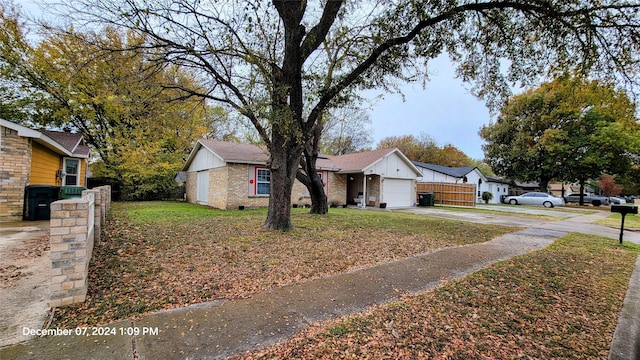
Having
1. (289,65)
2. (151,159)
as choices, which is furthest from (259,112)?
(151,159)

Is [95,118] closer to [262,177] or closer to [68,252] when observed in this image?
[262,177]

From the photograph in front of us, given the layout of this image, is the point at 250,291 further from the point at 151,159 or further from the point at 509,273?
the point at 151,159

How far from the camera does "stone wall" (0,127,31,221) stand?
8.34 meters

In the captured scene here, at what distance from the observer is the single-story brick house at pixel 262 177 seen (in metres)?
14.2

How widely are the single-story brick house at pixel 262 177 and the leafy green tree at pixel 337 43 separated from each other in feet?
16.0

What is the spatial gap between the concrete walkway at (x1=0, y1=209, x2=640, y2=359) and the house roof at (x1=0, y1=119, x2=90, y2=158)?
9.36 meters

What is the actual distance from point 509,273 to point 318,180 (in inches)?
323

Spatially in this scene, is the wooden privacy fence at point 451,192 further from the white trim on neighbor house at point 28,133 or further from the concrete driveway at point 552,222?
the white trim on neighbor house at point 28,133

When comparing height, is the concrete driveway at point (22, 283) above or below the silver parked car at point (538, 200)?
below

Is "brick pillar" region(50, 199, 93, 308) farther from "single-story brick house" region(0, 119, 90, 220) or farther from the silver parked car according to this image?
the silver parked car

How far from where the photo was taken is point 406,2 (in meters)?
7.09

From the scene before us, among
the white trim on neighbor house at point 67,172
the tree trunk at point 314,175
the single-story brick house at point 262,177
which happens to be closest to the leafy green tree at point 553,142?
the single-story brick house at point 262,177

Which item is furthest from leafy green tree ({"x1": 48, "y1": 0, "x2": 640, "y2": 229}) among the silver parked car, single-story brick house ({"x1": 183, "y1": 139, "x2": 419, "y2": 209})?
the silver parked car

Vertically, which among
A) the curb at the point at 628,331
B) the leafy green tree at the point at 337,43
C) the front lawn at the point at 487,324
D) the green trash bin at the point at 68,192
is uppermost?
the leafy green tree at the point at 337,43
